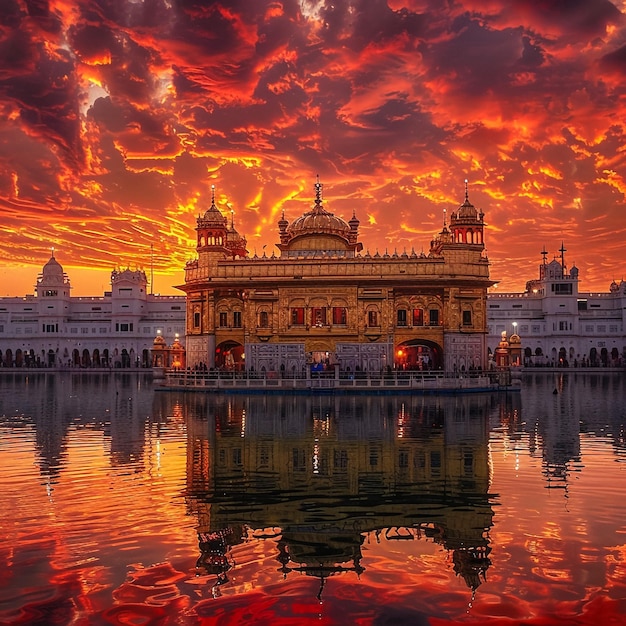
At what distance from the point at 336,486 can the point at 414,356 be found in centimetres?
6249

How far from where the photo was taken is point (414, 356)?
82062 millimetres

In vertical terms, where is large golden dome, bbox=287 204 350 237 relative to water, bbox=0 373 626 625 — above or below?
above

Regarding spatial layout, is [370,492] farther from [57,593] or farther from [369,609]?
[57,593]

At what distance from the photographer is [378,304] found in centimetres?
6309

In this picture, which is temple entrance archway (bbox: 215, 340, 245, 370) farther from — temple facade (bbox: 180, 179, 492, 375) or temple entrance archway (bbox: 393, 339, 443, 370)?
temple entrance archway (bbox: 393, 339, 443, 370)

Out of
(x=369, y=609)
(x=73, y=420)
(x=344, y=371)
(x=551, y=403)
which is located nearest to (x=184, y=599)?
(x=369, y=609)

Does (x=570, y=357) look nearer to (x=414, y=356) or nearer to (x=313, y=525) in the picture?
(x=414, y=356)

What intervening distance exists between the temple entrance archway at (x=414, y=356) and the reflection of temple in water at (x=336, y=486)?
2603 centimetres

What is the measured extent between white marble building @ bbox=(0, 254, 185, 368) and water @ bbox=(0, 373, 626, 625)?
9333 cm

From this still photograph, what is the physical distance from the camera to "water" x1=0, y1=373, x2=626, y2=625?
1180 cm

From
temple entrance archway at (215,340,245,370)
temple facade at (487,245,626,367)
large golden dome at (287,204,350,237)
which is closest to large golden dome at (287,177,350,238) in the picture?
large golden dome at (287,204,350,237)

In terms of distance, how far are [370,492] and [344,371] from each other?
41.9 metres

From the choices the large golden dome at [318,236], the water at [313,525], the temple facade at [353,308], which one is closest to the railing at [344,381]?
the temple facade at [353,308]

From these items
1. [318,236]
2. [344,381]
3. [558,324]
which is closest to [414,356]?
[318,236]
